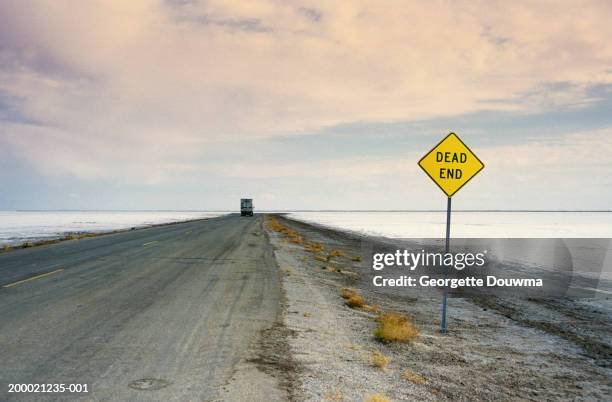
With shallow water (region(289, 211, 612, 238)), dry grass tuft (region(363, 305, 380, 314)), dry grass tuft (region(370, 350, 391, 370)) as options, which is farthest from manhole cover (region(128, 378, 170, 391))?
shallow water (region(289, 211, 612, 238))

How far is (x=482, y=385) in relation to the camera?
5719mm

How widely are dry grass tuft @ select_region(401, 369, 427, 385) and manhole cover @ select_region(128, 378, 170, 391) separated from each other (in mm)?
2892

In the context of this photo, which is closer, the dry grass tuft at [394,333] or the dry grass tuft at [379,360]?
the dry grass tuft at [379,360]

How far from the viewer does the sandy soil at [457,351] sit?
5379 millimetres

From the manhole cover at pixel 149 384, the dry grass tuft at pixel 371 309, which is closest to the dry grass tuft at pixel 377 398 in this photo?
the manhole cover at pixel 149 384

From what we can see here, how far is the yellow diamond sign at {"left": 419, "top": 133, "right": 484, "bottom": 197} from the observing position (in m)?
8.19

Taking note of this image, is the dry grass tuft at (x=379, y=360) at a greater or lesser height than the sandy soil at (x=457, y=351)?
greater

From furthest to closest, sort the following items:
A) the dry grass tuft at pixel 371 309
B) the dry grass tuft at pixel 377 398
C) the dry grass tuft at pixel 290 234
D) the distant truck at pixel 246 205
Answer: the distant truck at pixel 246 205, the dry grass tuft at pixel 290 234, the dry grass tuft at pixel 371 309, the dry grass tuft at pixel 377 398

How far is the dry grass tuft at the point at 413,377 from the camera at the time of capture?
5.56 meters

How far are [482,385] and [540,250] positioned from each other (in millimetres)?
24271

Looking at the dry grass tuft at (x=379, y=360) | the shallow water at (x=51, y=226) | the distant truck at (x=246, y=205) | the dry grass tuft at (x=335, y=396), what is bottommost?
the shallow water at (x=51, y=226)

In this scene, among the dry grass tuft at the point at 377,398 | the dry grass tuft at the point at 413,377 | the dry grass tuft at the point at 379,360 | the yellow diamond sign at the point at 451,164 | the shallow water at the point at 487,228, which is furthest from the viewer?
the shallow water at the point at 487,228

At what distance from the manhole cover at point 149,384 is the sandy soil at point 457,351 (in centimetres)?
140

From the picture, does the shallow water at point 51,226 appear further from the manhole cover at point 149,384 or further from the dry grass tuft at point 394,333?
the manhole cover at point 149,384
